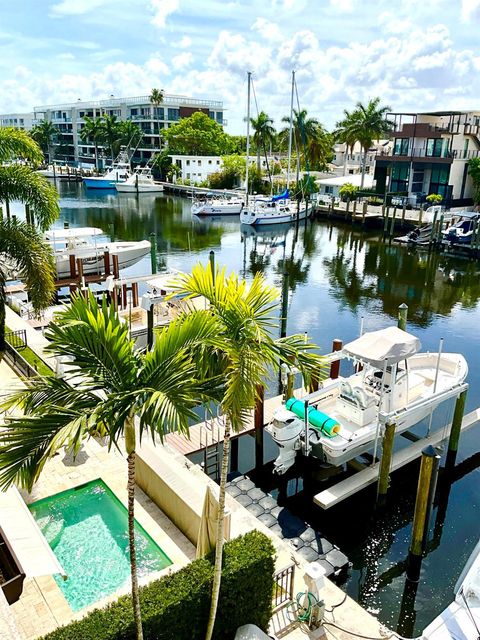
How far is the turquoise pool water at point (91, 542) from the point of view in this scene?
952 centimetres

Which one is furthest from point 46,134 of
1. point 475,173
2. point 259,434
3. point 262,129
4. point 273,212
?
point 259,434

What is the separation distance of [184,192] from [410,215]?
39393 millimetres

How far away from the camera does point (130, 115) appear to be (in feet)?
369

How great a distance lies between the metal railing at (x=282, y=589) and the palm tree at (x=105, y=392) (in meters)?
3.86

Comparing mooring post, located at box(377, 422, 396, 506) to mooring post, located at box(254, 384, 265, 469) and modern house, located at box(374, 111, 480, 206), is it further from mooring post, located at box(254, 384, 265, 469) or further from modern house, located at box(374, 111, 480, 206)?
modern house, located at box(374, 111, 480, 206)

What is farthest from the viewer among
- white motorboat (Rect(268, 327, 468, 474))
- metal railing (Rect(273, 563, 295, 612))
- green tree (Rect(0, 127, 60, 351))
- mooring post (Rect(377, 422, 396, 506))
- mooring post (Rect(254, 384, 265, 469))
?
green tree (Rect(0, 127, 60, 351))

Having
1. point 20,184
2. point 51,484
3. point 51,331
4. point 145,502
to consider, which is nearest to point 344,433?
point 145,502

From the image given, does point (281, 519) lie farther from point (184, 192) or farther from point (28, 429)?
point (184, 192)

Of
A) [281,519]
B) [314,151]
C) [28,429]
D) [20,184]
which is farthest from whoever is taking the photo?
[314,151]

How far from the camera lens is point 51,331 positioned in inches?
219

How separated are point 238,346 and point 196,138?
293 feet

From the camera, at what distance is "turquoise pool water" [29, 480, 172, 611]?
9523 mm

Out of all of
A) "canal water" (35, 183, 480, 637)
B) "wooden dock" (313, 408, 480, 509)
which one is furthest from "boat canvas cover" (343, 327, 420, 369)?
"canal water" (35, 183, 480, 637)

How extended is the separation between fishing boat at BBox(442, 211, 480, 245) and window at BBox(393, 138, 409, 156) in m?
14.9
